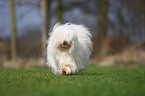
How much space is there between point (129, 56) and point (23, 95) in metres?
14.3

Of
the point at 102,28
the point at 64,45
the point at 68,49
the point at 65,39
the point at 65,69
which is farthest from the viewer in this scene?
the point at 102,28

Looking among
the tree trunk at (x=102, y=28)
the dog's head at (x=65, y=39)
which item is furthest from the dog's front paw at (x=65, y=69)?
the tree trunk at (x=102, y=28)

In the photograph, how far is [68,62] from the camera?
6965 millimetres

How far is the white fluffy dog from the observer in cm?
669

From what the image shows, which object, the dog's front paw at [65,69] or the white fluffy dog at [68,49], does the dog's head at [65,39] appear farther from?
the dog's front paw at [65,69]

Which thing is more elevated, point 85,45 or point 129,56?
point 85,45

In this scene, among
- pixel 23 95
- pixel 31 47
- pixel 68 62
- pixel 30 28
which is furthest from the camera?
pixel 31 47

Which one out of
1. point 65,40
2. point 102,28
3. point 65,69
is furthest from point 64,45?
point 102,28

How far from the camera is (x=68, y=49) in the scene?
6.84 metres

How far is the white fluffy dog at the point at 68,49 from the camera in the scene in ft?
22.0

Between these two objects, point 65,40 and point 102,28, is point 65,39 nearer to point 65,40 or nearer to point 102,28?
point 65,40

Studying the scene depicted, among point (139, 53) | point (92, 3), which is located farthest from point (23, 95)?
point (92, 3)

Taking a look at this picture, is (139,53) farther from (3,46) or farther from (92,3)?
(3,46)

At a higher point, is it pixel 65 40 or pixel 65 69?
pixel 65 40
